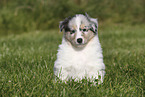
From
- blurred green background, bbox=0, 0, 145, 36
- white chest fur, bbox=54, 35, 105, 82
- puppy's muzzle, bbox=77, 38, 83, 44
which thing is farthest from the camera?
blurred green background, bbox=0, 0, 145, 36

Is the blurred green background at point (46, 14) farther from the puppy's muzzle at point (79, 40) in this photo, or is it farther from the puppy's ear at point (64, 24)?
the puppy's muzzle at point (79, 40)

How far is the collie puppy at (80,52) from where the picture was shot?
322 centimetres

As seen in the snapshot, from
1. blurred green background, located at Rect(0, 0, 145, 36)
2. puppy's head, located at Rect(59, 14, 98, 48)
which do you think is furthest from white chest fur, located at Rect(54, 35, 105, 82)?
blurred green background, located at Rect(0, 0, 145, 36)

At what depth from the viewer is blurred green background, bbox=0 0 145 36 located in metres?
11.4

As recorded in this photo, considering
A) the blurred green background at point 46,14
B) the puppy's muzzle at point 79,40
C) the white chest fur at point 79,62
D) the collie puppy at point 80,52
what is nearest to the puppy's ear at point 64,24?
the collie puppy at point 80,52

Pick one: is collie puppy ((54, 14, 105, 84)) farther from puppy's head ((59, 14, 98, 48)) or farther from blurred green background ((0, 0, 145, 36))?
blurred green background ((0, 0, 145, 36))

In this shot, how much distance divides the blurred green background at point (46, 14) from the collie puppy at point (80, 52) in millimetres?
6949

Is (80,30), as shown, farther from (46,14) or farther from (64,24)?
(46,14)

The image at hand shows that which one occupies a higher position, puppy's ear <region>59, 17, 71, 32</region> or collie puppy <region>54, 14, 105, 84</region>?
puppy's ear <region>59, 17, 71, 32</region>

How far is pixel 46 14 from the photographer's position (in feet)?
38.2

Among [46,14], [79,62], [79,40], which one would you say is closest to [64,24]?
[79,40]

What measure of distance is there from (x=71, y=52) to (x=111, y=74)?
115cm

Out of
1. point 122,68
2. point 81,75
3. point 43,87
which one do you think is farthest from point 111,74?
point 43,87

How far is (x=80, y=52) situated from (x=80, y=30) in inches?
14.2
